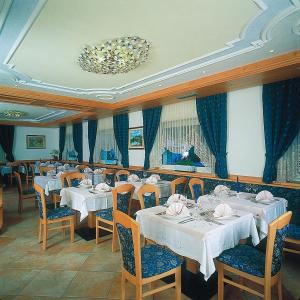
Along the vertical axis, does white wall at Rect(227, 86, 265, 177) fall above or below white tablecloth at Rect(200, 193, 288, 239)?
above

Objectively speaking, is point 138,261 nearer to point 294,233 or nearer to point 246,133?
point 294,233

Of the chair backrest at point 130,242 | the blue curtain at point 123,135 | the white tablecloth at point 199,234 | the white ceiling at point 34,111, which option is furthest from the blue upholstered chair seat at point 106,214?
the white ceiling at point 34,111

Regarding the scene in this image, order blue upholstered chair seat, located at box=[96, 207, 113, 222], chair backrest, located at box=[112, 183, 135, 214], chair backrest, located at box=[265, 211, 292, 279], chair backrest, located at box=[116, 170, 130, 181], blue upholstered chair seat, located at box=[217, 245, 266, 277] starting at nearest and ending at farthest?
chair backrest, located at box=[265, 211, 292, 279]
blue upholstered chair seat, located at box=[217, 245, 266, 277]
chair backrest, located at box=[112, 183, 135, 214]
blue upholstered chair seat, located at box=[96, 207, 113, 222]
chair backrest, located at box=[116, 170, 130, 181]

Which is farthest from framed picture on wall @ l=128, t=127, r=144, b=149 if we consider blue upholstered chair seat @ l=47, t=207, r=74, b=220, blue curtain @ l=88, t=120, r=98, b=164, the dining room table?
blue upholstered chair seat @ l=47, t=207, r=74, b=220

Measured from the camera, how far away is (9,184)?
9984 millimetres

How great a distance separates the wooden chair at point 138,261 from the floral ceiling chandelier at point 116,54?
5.87ft

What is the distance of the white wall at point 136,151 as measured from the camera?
22.3 ft

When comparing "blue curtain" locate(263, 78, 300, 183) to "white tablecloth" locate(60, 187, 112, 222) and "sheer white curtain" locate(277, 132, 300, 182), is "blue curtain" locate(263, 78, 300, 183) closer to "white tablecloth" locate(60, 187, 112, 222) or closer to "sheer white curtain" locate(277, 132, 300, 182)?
"sheer white curtain" locate(277, 132, 300, 182)

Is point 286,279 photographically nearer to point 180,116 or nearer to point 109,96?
point 180,116

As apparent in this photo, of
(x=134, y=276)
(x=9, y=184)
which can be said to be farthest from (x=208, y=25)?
(x=9, y=184)

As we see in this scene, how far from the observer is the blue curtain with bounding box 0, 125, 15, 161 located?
1074 centimetres

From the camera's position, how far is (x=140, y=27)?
2502 millimetres

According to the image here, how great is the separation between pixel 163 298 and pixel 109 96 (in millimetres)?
4388

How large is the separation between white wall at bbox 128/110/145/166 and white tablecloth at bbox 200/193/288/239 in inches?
145
